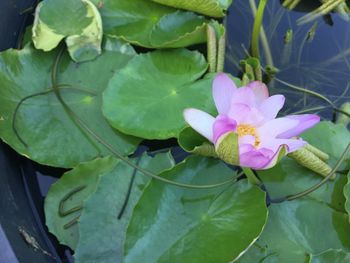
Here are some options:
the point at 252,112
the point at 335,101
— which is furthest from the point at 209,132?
the point at 335,101

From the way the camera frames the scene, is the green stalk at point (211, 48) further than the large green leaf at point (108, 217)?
Yes

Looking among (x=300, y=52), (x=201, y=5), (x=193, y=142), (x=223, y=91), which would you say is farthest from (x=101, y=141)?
(x=300, y=52)

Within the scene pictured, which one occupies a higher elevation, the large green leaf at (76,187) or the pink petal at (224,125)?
the pink petal at (224,125)

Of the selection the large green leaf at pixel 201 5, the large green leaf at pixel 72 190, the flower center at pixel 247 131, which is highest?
the large green leaf at pixel 201 5

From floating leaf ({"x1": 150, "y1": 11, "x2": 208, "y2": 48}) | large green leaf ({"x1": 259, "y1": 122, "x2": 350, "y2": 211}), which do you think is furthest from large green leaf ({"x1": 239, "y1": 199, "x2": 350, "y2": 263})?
floating leaf ({"x1": 150, "y1": 11, "x2": 208, "y2": 48})

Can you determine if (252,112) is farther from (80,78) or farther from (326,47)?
(326,47)

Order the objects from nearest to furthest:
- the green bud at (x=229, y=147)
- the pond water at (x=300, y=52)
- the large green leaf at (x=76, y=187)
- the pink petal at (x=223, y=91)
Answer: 1. the green bud at (x=229, y=147)
2. the pink petal at (x=223, y=91)
3. the large green leaf at (x=76, y=187)
4. the pond water at (x=300, y=52)

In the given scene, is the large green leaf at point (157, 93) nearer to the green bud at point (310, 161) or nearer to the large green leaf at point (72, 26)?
the large green leaf at point (72, 26)


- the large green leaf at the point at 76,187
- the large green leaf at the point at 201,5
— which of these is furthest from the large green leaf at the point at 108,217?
the large green leaf at the point at 201,5
